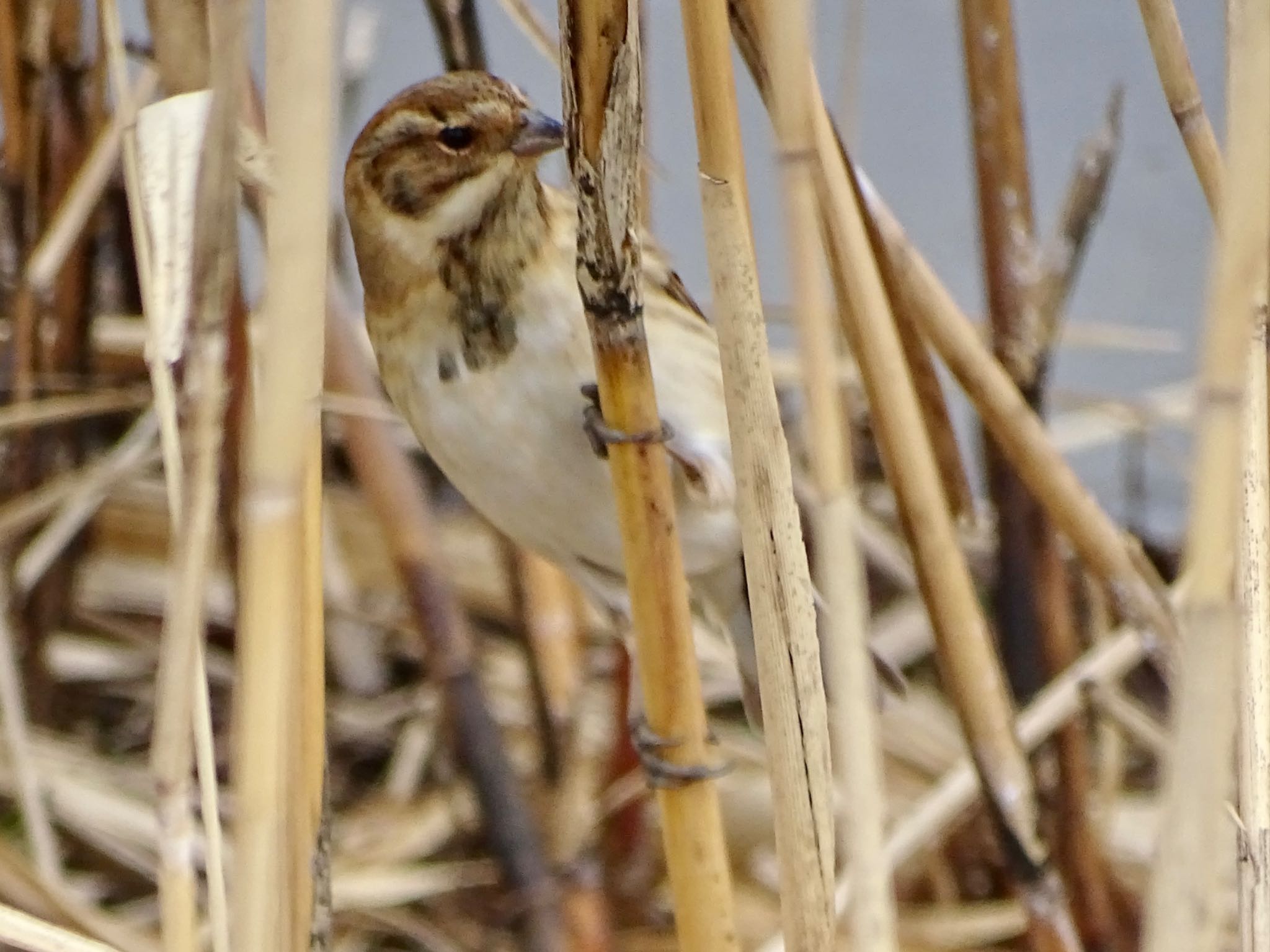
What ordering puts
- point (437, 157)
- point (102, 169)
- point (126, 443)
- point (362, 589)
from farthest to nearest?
→ point (362, 589) → point (126, 443) → point (102, 169) → point (437, 157)

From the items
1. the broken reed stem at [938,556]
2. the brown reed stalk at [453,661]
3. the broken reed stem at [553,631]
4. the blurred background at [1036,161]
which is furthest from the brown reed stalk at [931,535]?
the blurred background at [1036,161]

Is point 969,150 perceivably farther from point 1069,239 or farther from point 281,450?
point 281,450

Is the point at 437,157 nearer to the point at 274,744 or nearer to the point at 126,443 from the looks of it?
the point at 274,744

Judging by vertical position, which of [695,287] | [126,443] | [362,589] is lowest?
[362,589]

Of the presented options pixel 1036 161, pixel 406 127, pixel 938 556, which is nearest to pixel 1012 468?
pixel 938 556

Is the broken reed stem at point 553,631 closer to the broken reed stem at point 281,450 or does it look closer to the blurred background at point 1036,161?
the blurred background at point 1036,161

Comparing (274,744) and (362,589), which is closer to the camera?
(274,744)

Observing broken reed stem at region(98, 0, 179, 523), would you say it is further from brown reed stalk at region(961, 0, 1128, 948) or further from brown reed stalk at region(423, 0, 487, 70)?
brown reed stalk at region(961, 0, 1128, 948)

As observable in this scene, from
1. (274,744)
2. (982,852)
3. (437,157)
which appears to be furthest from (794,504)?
(982,852)
